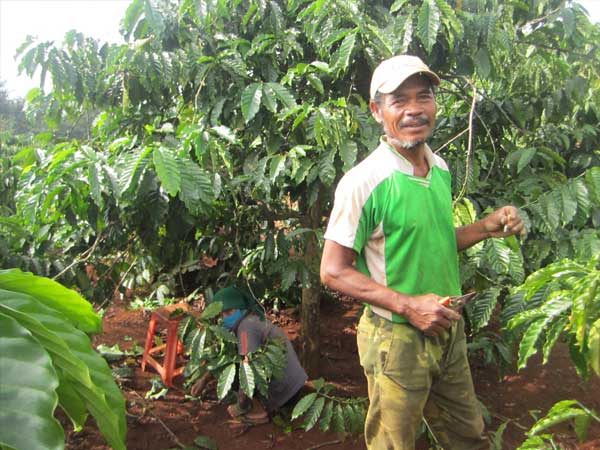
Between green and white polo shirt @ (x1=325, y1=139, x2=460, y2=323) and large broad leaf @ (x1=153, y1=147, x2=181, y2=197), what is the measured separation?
2.04ft

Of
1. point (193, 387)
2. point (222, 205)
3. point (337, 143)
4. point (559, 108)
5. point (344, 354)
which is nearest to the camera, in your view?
point (337, 143)

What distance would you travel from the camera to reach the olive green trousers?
1494mm

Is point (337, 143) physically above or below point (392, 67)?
below

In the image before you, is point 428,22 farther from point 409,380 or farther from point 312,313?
point 312,313

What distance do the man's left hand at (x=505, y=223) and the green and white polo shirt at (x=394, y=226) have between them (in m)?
0.18

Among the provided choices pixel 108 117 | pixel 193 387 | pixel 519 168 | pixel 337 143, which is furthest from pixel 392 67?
pixel 193 387

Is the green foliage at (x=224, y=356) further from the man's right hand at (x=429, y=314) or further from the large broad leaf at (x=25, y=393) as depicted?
the large broad leaf at (x=25, y=393)

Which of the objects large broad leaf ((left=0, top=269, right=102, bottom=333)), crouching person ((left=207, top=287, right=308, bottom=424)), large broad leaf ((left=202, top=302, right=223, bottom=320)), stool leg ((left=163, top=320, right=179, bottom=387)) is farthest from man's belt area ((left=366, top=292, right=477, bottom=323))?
stool leg ((left=163, top=320, right=179, bottom=387))

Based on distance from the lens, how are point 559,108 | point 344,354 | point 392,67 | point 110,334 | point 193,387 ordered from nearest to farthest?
point 392,67 → point 559,108 → point 193,387 → point 344,354 → point 110,334

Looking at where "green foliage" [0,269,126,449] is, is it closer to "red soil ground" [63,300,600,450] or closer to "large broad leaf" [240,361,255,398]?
"large broad leaf" [240,361,255,398]

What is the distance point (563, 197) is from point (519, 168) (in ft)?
1.17

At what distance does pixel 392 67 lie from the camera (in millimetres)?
1525

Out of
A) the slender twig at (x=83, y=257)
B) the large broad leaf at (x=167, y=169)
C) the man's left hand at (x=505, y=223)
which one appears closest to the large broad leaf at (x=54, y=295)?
the large broad leaf at (x=167, y=169)

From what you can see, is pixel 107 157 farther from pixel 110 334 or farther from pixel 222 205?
pixel 110 334
